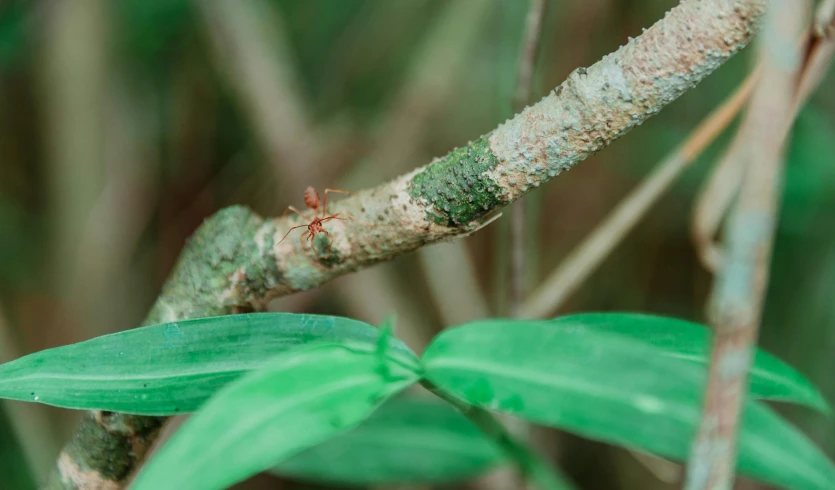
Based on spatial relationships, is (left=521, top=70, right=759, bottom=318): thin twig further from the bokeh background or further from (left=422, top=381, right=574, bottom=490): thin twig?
(left=422, top=381, right=574, bottom=490): thin twig

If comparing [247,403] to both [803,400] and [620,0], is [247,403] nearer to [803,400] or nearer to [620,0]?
[803,400]

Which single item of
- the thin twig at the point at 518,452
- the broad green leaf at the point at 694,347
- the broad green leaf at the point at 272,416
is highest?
the broad green leaf at the point at 694,347

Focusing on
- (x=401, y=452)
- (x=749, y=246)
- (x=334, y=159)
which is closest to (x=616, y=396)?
(x=749, y=246)

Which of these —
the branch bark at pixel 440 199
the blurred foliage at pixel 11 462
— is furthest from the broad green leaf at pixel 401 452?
the branch bark at pixel 440 199

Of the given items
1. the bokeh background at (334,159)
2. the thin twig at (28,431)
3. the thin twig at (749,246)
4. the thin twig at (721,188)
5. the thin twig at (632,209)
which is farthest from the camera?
the bokeh background at (334,159)

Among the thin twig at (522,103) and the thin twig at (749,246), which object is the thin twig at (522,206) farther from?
the thin twig at (749,246)

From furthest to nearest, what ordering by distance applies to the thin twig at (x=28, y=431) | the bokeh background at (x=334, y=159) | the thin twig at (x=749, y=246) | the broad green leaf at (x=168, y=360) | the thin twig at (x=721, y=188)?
1. the bokeh background at (x=334, y=159)
2. the thin twig at (x=28, y=431)
3. the thin twig at (x=721, y=188)
4. the broad green leaf at (x=168, y=360)
5. the thin twig at (x=749, y=246)
